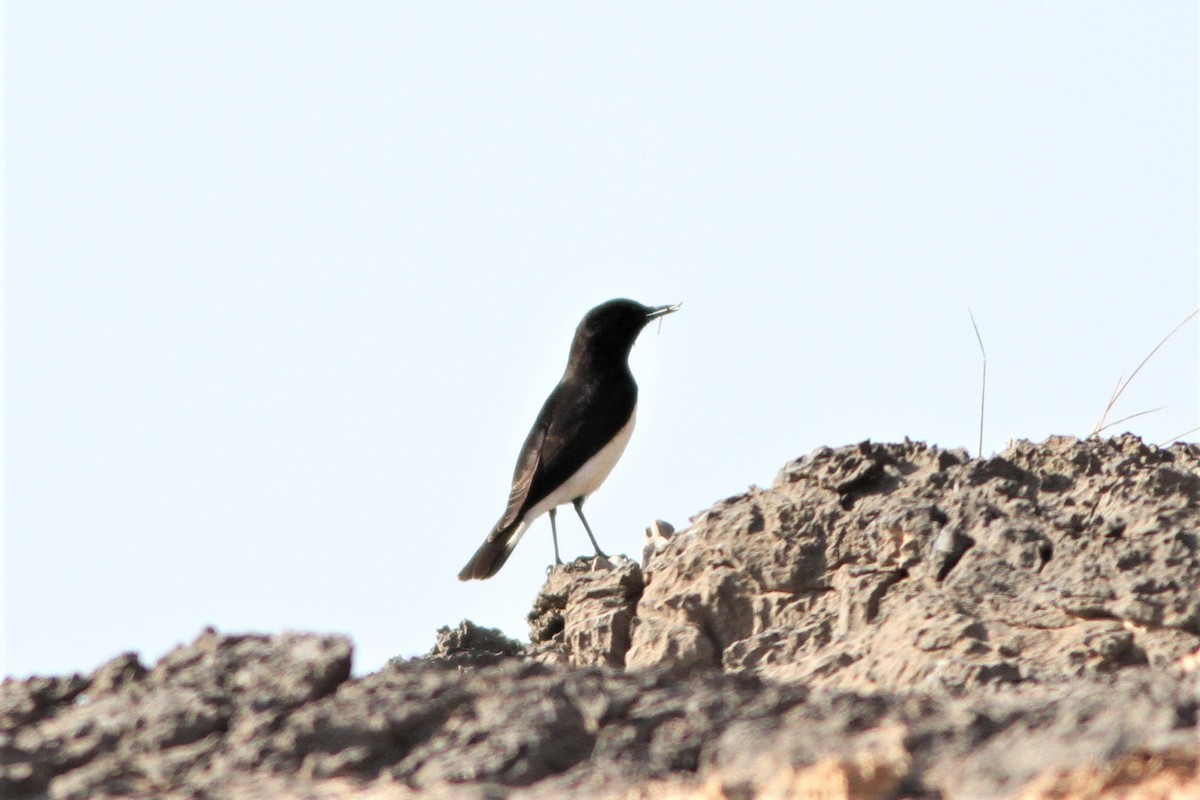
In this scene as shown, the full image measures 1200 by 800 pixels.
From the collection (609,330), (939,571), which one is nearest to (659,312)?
(609,330)

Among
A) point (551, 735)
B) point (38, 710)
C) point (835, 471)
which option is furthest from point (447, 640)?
point (551, 735)

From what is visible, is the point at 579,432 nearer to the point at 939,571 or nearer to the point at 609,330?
the point at 609,330

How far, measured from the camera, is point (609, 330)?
13.0 meters

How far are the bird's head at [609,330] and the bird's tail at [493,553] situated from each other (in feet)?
4.42

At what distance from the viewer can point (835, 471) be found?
682 cm

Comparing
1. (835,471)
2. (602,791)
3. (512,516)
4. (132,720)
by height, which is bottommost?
(602,791)

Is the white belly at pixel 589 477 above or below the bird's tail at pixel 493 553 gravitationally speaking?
above

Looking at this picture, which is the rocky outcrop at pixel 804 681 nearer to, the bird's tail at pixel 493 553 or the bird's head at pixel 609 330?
the bird's tail at pixel 493 553

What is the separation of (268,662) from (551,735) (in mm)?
815

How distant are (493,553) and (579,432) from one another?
0.97 meters

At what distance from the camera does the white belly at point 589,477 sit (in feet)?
40.8

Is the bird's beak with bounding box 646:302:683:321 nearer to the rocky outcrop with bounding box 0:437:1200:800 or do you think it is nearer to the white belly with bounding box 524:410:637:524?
the white belly with bounding box 524:410:637:524

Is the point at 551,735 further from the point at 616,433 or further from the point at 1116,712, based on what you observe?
the point at 616,433

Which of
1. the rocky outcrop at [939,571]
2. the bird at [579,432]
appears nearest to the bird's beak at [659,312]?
the bird at [579,432]
